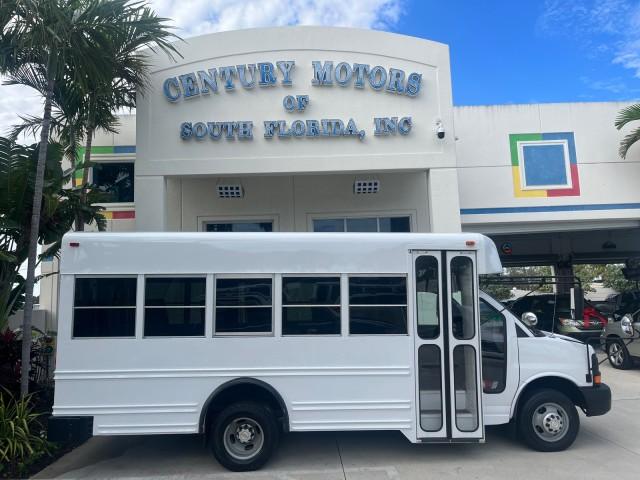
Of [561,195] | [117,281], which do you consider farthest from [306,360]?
[561,195]

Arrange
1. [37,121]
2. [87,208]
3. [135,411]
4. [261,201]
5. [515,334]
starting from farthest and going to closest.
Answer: [261,201] → [37,121] → [87,208] → [515,334] → [135,411]

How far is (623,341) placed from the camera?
37.6 feet

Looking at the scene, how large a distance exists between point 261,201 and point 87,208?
4.13 meters

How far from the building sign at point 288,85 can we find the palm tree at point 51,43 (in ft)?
6.98

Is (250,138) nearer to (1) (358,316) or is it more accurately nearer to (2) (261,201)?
(2) (261,201)

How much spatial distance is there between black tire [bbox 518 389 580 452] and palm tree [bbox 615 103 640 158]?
800 centimetres

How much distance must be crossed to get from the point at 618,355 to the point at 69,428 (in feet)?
36.9

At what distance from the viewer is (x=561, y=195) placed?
11.7m

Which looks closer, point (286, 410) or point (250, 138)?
point (286, 410)

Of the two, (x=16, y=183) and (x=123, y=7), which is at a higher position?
(x=123, y=7)

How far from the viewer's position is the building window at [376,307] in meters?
5.71

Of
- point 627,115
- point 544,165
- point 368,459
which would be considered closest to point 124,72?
point 368,459

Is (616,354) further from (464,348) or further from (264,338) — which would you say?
(264,338)

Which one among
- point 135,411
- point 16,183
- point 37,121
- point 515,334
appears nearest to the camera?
point 135,411
